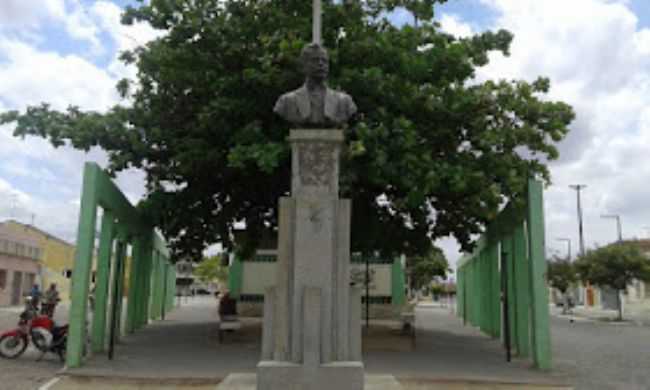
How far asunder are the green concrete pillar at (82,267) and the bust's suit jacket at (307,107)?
517cm

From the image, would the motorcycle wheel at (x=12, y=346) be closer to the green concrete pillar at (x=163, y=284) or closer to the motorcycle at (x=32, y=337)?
the motorcycle at (x=32, y=337)

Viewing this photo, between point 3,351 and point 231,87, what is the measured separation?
692 cm

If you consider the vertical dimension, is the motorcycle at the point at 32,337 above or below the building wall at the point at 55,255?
below

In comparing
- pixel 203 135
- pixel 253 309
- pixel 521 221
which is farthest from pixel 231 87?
pixel 253 309

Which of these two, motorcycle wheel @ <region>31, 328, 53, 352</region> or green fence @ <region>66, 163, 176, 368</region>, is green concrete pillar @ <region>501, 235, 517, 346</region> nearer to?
green fence @ <region>66, 163, 176, 368</region>

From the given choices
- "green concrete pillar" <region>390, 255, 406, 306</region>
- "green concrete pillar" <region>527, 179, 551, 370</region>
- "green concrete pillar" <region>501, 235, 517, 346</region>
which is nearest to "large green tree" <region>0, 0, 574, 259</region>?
"green concrete pillar" <region>527, 179, 551, 370</region>

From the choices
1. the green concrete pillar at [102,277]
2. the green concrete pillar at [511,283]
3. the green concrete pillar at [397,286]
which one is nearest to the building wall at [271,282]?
the green concrete pillar at [397,286]

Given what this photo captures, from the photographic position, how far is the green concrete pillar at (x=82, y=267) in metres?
11.2

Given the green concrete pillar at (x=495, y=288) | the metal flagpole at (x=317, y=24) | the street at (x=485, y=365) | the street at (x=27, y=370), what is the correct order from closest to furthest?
the metal flagpole at (x=317, y=24) → the street at (x=27, y=370) → the street at (x=485, y=365) → the green concrete pillar at (x=495, y=288)

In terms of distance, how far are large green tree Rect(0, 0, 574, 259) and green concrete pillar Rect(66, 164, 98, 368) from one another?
2022 millimetres

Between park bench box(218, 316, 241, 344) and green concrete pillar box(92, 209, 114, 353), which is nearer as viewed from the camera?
green concrete pillar box(92, 209, 114, 353)

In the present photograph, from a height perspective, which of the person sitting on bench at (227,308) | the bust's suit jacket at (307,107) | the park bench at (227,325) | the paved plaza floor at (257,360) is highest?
the bust's suit jacket at (307,107)

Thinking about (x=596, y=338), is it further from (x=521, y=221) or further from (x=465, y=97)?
(x=465, y=97)

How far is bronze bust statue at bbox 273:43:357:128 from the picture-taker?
796cm
